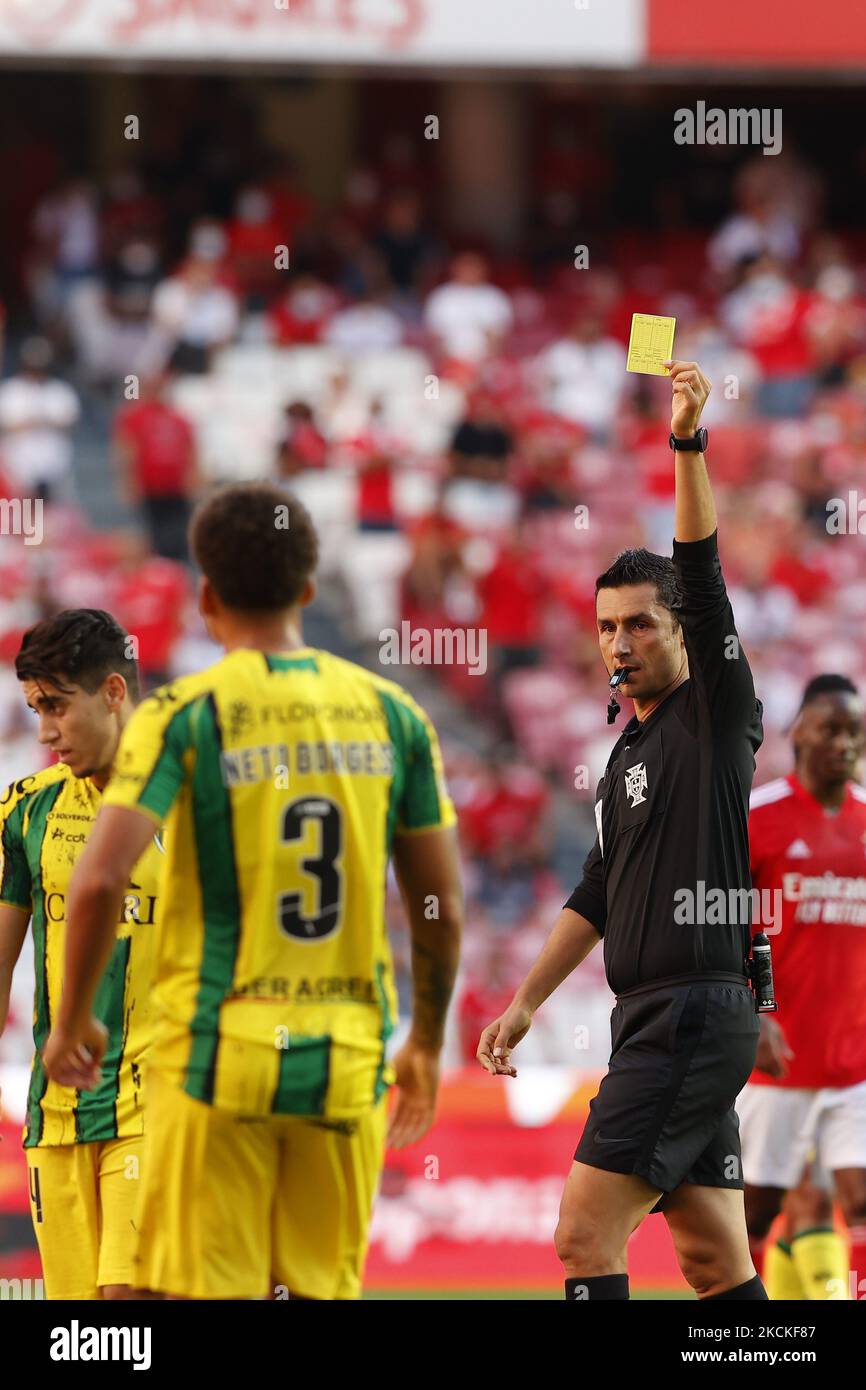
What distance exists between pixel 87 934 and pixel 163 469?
39.1 feet

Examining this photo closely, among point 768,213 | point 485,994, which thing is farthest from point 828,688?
point 768,213

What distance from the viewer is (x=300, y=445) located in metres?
15.8

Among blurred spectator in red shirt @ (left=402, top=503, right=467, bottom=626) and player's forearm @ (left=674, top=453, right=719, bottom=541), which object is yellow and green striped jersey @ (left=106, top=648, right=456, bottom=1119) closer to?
player's forearm @ (left=674, top=453, right=719, bottom=541)

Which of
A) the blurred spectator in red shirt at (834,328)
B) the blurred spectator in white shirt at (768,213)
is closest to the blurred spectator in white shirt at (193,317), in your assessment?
the blurred spectator in red shirt at (834,328)

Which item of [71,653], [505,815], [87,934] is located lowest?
[87,934]

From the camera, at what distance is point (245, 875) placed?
4.11 m

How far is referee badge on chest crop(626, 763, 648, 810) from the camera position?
5.28 m

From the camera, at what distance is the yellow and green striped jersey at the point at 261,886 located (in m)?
4.09

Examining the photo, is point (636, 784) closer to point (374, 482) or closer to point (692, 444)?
point (692, 444)

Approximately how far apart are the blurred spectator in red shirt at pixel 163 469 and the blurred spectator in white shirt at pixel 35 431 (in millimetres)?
596

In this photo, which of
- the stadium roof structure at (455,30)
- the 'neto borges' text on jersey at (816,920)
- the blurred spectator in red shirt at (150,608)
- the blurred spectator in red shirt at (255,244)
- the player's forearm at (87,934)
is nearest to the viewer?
the player's forearm at (87,934)

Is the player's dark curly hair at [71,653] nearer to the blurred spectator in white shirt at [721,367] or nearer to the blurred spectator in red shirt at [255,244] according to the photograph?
the blurred spectator in white shirt at [721,367]

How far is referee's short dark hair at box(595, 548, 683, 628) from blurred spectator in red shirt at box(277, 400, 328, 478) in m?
10.5
